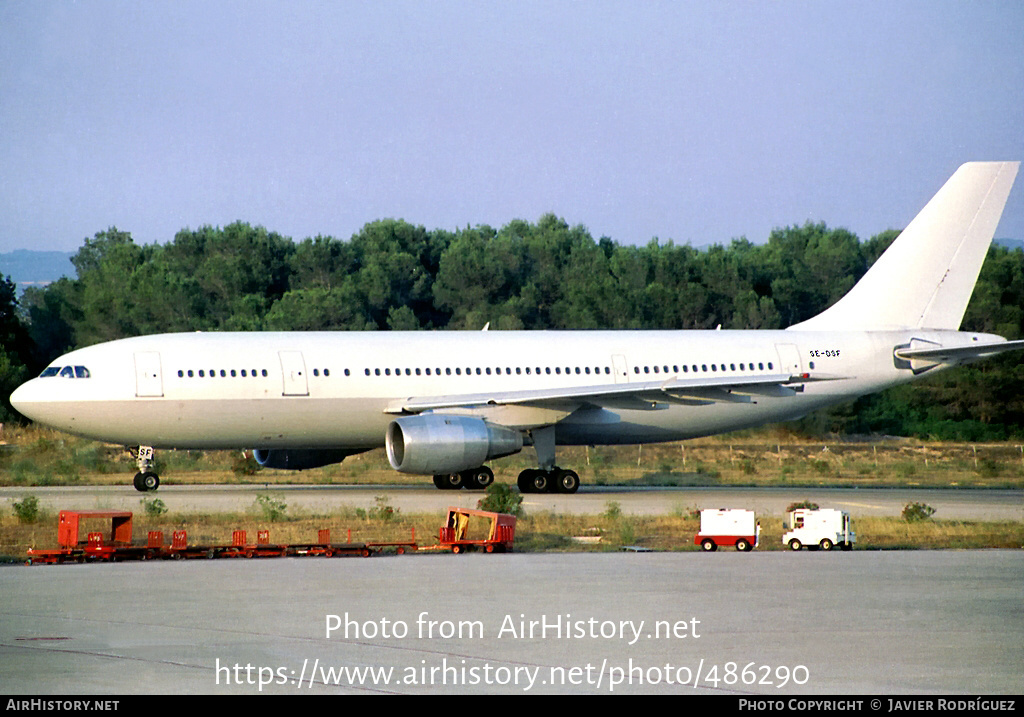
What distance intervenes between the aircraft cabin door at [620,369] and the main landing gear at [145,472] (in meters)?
10.1

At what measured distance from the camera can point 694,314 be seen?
67.9 m

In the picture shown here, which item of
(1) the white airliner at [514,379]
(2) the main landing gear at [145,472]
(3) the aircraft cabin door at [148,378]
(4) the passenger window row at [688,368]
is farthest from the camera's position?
(4) the passenger window row at [688,368]

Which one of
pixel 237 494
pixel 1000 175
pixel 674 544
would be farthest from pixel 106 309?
pixel 674 544

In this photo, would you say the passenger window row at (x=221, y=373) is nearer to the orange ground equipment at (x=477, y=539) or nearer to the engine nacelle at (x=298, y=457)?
the engine nacelle at (x=298, y=457)

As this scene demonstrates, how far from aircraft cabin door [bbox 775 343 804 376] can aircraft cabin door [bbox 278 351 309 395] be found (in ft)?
35.8

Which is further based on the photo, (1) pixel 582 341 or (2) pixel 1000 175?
(2) pixel 1000 175

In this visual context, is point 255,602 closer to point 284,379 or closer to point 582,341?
point 284,379

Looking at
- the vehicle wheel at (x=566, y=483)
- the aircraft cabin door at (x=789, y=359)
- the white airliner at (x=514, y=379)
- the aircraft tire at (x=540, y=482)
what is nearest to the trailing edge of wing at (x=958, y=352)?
the white airliner at (x=514, y=379)

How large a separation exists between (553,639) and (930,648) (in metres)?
2.95

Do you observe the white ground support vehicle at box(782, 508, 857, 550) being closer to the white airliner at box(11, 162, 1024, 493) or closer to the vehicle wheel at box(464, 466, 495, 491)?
the white airliner at box(11, 162, 1024, 493)

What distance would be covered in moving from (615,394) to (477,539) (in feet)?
33.0

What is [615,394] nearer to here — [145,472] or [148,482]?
[148,482]

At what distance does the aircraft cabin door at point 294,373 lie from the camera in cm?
2877

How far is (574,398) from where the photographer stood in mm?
29297
